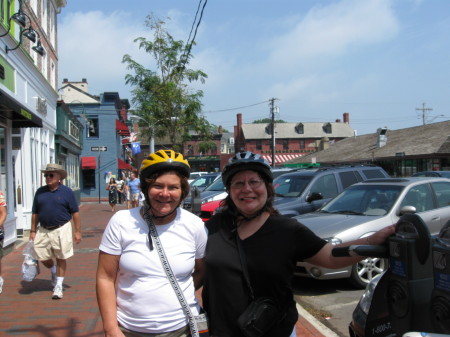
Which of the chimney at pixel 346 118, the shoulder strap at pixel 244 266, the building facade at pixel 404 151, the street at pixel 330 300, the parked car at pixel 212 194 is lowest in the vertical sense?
the street at pixel 330 300

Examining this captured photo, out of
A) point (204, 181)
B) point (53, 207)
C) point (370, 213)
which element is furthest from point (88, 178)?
point (370, 213)

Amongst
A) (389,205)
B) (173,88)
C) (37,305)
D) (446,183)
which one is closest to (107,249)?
(37,305)

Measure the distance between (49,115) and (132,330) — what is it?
16.2 meters

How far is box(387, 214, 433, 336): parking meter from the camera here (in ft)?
5.25

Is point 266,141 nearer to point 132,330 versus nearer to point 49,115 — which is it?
point 49,115

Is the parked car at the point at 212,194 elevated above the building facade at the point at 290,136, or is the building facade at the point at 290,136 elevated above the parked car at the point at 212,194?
the building facade at the point at 290,136

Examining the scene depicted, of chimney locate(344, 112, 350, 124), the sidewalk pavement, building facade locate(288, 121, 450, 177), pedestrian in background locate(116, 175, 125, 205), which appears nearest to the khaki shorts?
the sidewalk pavement

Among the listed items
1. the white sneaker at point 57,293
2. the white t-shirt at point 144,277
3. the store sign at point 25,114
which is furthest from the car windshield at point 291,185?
the white t-shirt at point 144,277

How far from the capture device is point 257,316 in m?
2.14

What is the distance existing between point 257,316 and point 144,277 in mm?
603

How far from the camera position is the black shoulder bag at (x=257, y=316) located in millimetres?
2143

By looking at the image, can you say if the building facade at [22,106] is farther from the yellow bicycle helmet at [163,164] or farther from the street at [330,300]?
the yellow bicycle helmet at [163,164]

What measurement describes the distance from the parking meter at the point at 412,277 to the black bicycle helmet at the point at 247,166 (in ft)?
3.08

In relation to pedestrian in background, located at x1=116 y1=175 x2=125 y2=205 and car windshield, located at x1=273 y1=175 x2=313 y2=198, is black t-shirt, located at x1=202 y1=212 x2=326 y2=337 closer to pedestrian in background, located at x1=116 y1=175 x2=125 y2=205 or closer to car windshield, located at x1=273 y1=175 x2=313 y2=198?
car windshield, located at x1=273 y1=175 x2=313 y2=198
